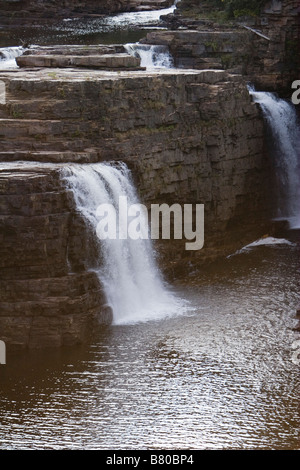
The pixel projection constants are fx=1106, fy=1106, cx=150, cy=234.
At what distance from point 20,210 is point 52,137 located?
11.4 feet

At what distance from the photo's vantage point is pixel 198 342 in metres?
30.5

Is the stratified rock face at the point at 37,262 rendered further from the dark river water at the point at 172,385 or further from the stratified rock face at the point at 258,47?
the stratified rock face at the point at 258,47

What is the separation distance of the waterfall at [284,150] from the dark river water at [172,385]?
945 cm

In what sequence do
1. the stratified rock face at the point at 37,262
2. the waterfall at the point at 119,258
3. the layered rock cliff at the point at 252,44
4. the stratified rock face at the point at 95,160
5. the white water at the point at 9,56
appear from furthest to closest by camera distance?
the layered rock cliff at the point at 252,44, the white water at the point at 9,56, the waterfall at the point at 119,258, the stratified rock face at the point at 95,160, the stratified rock face at the point at 37,262

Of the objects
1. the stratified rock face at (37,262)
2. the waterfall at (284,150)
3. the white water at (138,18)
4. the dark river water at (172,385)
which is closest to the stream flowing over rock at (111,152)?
the stratified rock face at (37,262)

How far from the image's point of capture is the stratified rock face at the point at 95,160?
99.2ft

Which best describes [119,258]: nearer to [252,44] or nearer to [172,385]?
[172,385]

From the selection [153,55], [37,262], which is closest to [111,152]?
[37,262]

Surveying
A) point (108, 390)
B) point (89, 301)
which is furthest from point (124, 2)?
point (108, 390)

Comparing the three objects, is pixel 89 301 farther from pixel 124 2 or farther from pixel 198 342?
pixel 124 2

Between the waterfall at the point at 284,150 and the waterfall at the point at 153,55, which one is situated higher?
the waterfall at the point at 153,55

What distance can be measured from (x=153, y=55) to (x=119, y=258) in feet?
43.1

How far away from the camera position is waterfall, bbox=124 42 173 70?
142 feet

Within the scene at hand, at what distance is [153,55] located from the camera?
43.7m
